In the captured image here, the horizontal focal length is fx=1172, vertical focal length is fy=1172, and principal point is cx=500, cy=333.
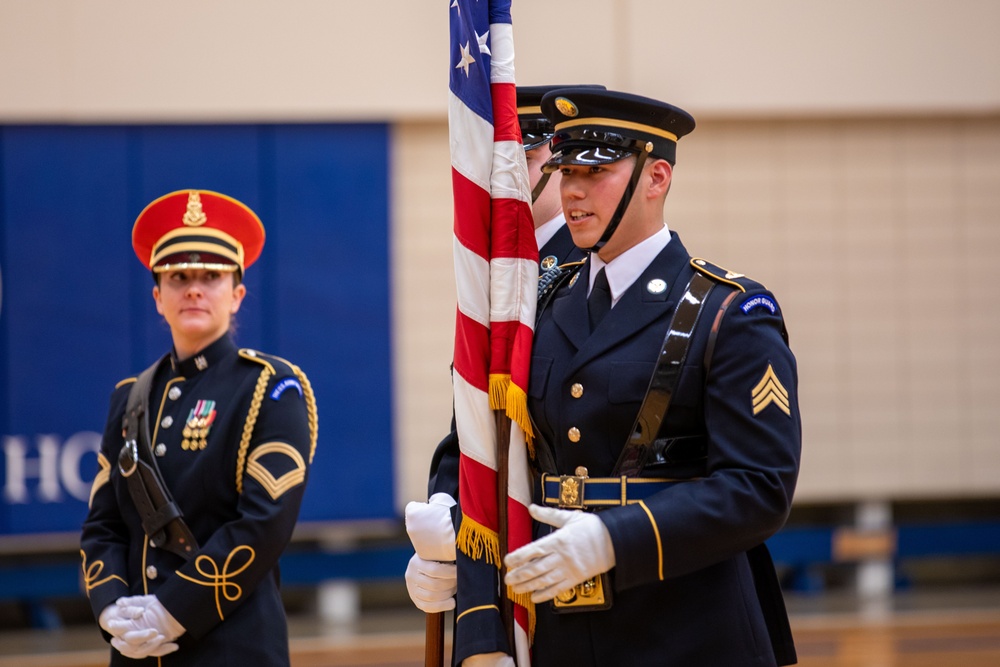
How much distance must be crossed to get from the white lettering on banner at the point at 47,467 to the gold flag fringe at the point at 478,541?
436 centimetres

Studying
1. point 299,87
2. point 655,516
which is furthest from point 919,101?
point 655,516

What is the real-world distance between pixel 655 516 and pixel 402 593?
192 inches

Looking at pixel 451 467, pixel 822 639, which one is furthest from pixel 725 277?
pixel 822 639

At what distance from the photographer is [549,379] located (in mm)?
1891

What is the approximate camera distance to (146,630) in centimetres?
227

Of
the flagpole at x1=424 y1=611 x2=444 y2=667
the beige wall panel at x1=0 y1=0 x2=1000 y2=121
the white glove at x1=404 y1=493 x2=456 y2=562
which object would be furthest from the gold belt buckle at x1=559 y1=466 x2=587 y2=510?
the beige wall panel at x1=0 y1=0 x2=1000 y2=121

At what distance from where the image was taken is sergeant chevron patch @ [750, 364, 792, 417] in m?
1.71

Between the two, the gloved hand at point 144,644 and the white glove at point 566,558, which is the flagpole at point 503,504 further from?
the gloved hand at point 144,644

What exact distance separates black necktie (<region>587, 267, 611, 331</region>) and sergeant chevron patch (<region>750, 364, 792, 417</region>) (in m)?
0.30

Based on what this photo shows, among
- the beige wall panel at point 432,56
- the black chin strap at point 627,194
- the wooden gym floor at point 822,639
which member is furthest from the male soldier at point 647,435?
the beige wall panel at point 432,56

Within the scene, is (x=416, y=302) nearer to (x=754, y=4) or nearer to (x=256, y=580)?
(x=754, y=4)

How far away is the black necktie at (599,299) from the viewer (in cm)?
191

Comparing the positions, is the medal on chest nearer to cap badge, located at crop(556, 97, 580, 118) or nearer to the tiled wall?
cap badge, located at crop(556, 97, 580, 118)

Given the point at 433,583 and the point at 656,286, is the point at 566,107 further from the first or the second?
the point at 433,583
